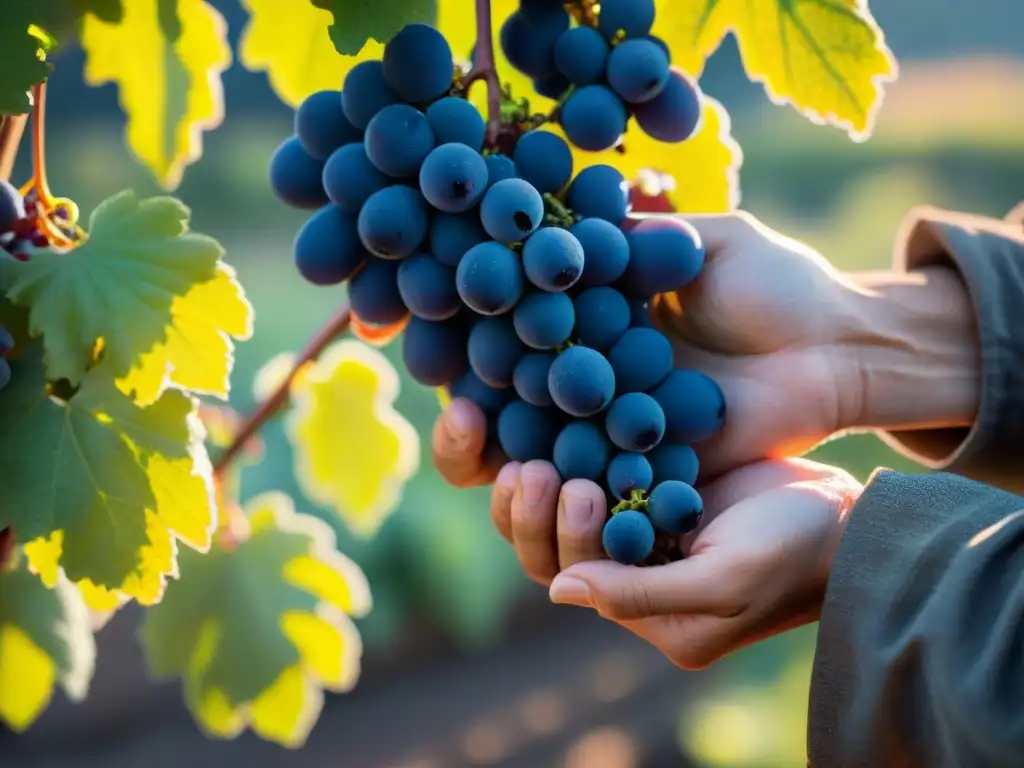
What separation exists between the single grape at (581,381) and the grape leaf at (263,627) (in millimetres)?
415

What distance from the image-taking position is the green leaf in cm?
55

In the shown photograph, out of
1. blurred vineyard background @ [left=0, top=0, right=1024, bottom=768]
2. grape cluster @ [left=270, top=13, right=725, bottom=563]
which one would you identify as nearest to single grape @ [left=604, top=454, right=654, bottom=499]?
grape cluster @ [left=270, top=13, right=725, bottom=563]

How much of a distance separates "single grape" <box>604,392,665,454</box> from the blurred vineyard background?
1.78 m

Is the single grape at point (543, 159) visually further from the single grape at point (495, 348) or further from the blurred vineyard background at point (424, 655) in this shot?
the blurred vineyard background at point (424, 655)

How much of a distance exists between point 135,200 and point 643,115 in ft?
1.01

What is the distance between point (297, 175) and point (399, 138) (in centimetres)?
11

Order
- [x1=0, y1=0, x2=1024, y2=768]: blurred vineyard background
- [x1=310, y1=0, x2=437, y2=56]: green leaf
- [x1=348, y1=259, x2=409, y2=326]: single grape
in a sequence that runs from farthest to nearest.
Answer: [x1=0, y1=0, x2=1024, y2=768]: blurred vineyard background < [x1=348, y1=259, x2=409, y2=326]: single grape < [x1=310, y1=0, x2=437, y2=56]: green leaf

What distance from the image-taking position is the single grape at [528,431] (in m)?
0.63

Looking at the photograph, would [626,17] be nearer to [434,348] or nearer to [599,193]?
[599,193]

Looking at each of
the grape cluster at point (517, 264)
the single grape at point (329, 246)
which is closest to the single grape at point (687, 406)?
the grape cluster at point (517, 264)

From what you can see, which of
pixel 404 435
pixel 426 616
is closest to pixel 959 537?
pixel 404 435

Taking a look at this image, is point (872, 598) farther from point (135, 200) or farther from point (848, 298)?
point (135, 200)

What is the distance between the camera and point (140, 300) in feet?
1.97

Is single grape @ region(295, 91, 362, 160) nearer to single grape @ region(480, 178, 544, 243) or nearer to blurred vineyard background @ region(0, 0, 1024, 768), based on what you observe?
single grape @ region(480, 178, 544, 243)
